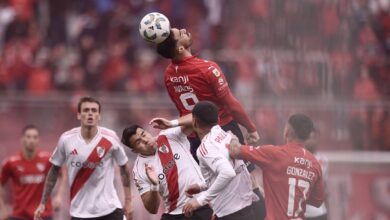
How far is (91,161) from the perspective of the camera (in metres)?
14.6

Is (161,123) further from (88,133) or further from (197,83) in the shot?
(88,133)

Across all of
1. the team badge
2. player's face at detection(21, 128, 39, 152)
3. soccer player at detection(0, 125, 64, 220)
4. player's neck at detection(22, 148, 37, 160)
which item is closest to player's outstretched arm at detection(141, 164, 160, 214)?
the team badge

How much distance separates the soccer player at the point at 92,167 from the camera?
14586mm

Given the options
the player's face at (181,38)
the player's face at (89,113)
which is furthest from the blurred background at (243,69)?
the player's face at (181,38)

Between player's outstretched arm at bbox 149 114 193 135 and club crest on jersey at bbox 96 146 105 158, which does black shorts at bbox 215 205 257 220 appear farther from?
club crest on jersey at bbox 96 146 105 158

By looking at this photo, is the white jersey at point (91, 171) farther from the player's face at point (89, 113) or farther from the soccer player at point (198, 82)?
the soccer player at point (198, 82)

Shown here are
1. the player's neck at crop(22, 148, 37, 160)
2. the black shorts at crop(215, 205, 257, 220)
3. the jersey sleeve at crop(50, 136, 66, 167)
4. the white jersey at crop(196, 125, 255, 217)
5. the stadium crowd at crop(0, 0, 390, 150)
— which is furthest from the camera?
the stadium crowd at crop(0, 0, 390, 150)

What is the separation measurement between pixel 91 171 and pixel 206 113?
2860mm

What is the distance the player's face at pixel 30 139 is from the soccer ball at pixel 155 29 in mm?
4945

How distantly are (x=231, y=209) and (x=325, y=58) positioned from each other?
27.7ft

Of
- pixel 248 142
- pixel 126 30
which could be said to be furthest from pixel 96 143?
pixel 126 30

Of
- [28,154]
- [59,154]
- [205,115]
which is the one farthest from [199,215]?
[28,154]

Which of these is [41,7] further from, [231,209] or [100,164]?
[231,209]

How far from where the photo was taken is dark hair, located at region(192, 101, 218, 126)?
12.2 meters
